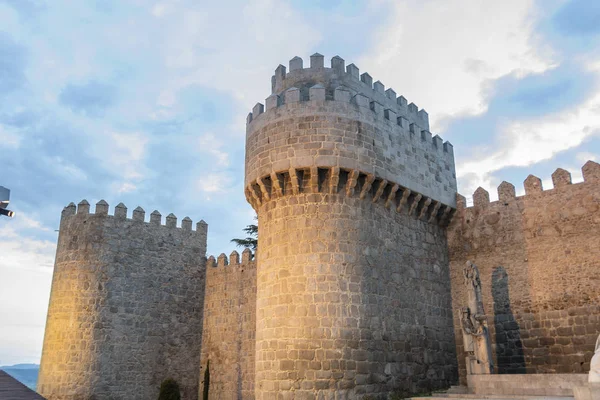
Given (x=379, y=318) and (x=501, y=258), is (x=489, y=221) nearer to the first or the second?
(x=501, y=258)

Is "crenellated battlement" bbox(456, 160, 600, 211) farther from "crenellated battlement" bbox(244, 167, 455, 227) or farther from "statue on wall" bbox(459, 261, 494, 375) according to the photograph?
"statue on wall" bbox(459, 261, 494, 375)

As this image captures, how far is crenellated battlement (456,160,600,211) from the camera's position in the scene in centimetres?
1370

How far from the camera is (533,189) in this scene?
14578 mm

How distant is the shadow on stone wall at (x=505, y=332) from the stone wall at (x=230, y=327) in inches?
296

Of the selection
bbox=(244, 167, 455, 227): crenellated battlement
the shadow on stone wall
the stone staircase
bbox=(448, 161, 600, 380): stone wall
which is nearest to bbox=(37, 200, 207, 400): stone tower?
bbox=(244, 167, 455, 227): crenellated battlement

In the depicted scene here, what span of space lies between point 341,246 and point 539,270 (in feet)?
19.0

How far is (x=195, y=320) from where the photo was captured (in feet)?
63.7

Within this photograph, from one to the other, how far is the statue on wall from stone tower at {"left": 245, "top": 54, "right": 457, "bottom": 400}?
116 centimetres

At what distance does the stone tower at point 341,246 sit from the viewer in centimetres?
1134

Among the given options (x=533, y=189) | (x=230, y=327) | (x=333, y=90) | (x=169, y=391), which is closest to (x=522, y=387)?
(x=533, y=189)

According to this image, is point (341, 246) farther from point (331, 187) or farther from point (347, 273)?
point (331, 187)

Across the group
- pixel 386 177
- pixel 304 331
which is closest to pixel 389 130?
pixel 386 177

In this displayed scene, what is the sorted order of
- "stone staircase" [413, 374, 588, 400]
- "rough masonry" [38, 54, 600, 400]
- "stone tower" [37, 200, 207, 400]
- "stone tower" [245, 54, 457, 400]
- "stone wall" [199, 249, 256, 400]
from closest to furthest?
1. "stone staircase" [413, 374, 588, 400]
2. "stone tower" [245, 54, 457, 400]
3. "rough masonry" [38, 54, 600, 400]
4. "stone tower" [37, 200, 207, 400]
5. "stone wall" [199, 249, 256, 400]

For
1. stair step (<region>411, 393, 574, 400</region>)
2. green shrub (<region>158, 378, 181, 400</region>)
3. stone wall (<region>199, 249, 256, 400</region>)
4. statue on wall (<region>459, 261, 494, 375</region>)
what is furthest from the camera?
green shrub (<region>158, 378, 181, 400</region>)
